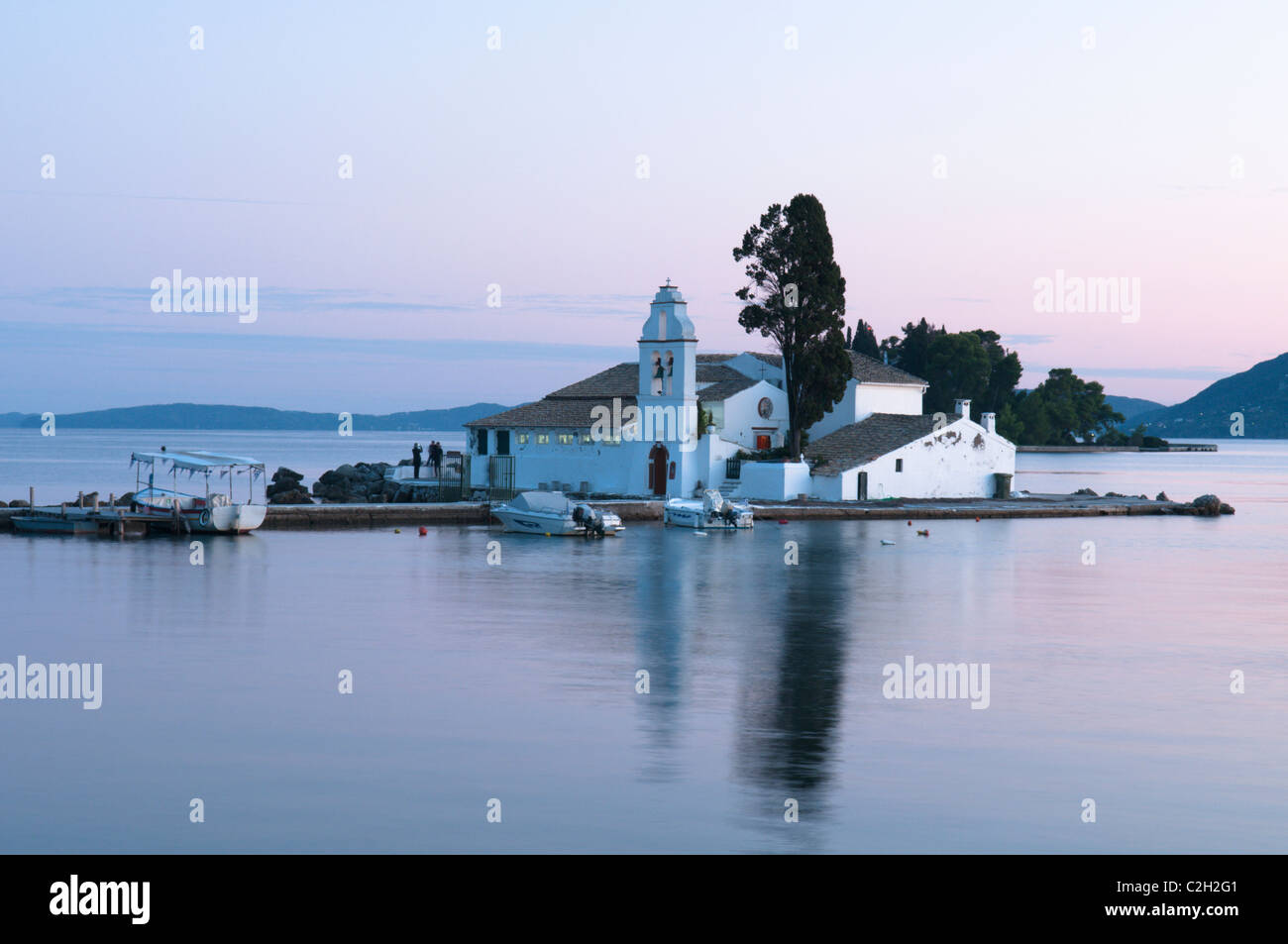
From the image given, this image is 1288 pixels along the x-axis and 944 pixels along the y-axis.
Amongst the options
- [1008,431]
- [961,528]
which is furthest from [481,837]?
[1008,431]

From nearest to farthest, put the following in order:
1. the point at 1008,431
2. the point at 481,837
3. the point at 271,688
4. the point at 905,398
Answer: the point at 481,837 < the point at 271,688 < the point at 905,398 < the point at 1008,431

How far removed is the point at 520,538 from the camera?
5462 centimetres

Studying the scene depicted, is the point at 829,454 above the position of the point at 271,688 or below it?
above

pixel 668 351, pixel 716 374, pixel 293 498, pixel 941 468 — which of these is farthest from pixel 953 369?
pixel 293 498

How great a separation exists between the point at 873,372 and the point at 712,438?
11870 mm

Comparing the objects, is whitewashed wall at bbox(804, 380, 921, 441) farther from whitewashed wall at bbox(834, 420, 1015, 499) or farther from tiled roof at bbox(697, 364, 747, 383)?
tiled roof at bbox(697, 364, 747, 383)

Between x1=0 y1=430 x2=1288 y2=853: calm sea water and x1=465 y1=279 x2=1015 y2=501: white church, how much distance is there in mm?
19543

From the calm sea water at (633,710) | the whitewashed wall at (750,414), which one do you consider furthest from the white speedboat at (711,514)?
the calm sea water at (633,710)

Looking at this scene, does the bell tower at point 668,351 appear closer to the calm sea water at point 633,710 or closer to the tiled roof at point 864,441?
the tiled roof at point 864,441
